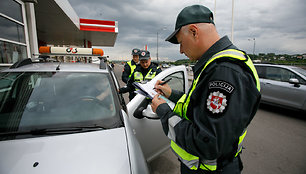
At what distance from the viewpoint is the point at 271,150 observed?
3004 mm

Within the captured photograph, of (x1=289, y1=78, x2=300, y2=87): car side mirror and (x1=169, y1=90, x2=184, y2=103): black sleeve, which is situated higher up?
(x1=169, y1=90, x2=184, y2=103): black sleeve

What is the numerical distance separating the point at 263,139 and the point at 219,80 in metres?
3.64

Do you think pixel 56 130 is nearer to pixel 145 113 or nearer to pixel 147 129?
pixel 145 113

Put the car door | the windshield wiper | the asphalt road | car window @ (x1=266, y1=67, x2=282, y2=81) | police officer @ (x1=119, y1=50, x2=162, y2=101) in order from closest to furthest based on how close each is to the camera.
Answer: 1. the windshield wiper
2. the car door
3. the asphalt road
4. police officer @ (x1=119, y1=50, x2=162, y2=101)
5. car window @ (x1=266, y1=67, x2=282, y2=81)

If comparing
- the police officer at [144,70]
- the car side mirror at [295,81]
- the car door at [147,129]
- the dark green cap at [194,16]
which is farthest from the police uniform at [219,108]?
the car side mirror at [295,81]

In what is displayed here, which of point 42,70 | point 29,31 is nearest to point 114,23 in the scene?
point 29,31

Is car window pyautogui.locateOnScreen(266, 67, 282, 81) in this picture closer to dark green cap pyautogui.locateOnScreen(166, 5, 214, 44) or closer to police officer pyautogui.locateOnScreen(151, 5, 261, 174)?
police officer pyautogui.locateOnScreen(151, 5, 261, 174)

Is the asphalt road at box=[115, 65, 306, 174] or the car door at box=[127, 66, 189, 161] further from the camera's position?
the asphalt road at box=[115, 65, 306, 174]

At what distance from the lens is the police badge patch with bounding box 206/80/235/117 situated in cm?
71

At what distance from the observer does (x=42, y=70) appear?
1839 millimetres

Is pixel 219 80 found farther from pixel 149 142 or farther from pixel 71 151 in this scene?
pixel 149 142

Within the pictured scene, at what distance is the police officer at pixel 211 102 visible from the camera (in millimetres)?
718

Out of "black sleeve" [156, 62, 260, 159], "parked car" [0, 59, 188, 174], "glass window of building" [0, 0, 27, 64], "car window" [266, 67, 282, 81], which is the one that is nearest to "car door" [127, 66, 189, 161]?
"parked car" [0, 59, 188, 174]

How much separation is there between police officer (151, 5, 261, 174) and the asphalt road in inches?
67.9
